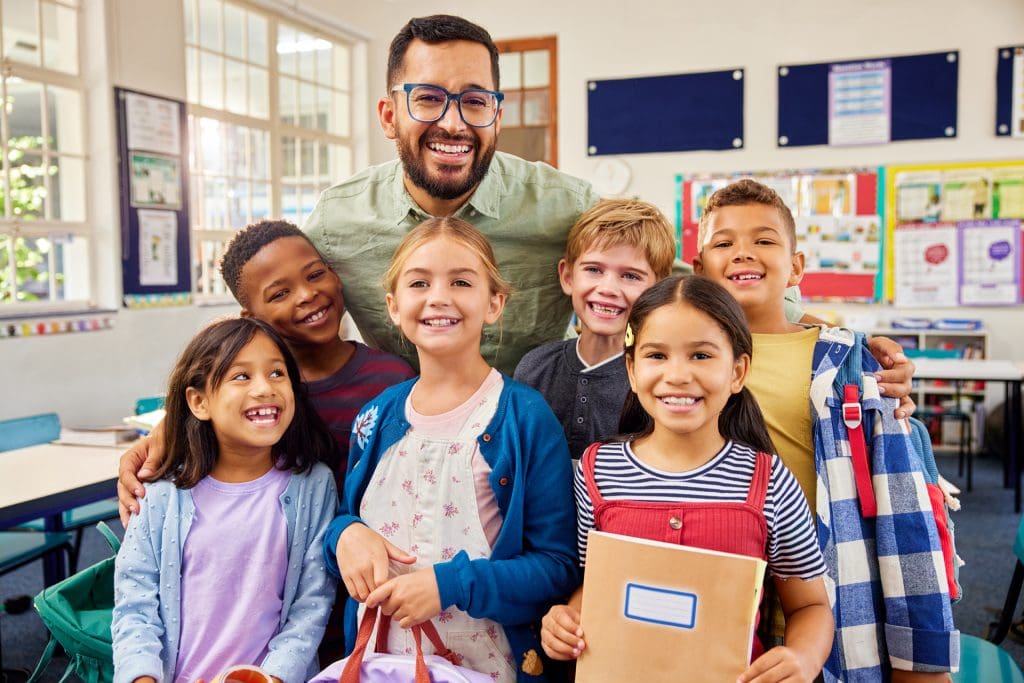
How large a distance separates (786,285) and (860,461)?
0.40m

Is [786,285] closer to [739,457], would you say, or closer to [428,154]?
[739,457]

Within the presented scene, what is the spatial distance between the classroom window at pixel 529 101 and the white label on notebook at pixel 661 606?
5.85m

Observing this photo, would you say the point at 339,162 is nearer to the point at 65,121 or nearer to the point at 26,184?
the point at 65,121

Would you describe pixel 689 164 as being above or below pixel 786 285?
above

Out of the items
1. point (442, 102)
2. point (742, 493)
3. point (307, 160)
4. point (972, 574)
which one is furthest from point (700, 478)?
point (307, 160)

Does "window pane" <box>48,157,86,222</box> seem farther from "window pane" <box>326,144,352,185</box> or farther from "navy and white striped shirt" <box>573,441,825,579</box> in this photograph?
"navy and white striped shirt" <box>573,441,825,579</box>

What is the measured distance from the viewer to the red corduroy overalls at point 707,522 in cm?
116

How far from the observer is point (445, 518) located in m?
1.31

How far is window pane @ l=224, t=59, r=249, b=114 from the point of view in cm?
546

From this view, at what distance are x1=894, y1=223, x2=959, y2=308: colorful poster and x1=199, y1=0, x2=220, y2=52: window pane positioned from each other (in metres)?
5.00

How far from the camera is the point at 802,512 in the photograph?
1.21 m

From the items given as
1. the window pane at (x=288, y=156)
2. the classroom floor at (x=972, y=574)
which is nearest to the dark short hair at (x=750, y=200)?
the classroom floor at (x=972, y=574)

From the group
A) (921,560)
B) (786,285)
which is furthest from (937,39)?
(921,560)

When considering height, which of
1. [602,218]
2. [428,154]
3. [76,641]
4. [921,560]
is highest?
[428,154]
